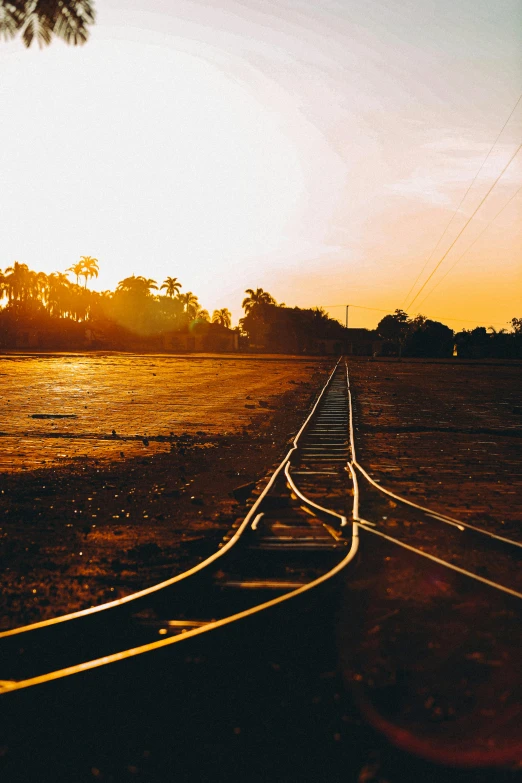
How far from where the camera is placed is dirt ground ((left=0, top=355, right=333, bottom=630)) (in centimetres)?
635

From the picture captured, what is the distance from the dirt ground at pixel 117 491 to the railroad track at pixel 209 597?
365 millimetres

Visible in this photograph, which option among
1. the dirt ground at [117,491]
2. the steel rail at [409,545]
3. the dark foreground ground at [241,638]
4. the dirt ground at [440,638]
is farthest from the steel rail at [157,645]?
the dirt ground at [117,491]

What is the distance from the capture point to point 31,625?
4.96m

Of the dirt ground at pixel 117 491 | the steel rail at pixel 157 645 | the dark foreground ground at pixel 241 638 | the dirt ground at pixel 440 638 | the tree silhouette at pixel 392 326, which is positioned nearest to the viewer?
the dark foreground ground at pixel 241 638

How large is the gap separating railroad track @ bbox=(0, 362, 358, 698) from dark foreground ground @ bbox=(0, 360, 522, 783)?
12.4 inches

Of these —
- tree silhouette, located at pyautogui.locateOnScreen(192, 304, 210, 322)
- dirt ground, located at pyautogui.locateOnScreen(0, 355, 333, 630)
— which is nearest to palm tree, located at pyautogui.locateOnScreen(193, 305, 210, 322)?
tree silhouette, located at pyautogui.locateOnScreen(192, 304, 210, 322)

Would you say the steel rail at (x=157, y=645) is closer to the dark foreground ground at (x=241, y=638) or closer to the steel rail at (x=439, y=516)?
the dark foreground ground at (x=241, y=638)

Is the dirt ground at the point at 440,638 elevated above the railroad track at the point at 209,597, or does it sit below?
above

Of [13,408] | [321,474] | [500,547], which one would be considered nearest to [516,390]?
[13,408]

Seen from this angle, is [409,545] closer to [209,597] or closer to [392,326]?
[209,597]

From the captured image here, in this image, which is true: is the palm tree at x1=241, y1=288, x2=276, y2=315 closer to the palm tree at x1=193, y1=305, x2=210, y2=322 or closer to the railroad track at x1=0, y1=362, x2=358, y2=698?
the palm tree at x1=193, y1=305, x2=210, y2=322

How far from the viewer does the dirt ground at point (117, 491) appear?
6348 millimetres

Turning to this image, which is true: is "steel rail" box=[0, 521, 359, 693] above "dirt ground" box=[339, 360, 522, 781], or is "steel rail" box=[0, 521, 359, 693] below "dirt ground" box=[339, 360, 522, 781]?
above

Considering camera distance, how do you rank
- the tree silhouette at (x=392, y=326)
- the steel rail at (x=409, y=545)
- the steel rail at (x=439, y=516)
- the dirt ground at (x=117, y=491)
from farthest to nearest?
the tree silhouette at (x=392, y=326)
the steel rail at (x=439, y=516)
the dirt ground at (x=117, y=491)
the steel rail at (x=409, y=545)
